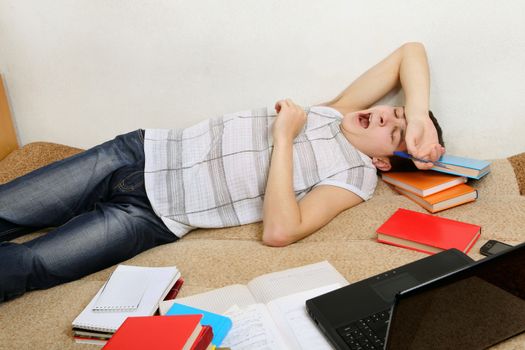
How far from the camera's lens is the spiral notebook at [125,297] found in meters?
1.00

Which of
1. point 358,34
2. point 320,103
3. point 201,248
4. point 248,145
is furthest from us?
point 320,103

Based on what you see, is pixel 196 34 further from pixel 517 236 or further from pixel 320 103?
pixel 517 236

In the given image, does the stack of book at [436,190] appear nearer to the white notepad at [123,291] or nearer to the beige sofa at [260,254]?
the beige sofa at [260,254]

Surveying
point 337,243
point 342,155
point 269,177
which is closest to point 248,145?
point 269,177

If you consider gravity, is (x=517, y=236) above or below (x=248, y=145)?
below

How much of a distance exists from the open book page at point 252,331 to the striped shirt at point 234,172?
0.50 metres

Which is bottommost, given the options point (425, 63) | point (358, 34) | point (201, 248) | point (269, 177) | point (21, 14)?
point (201, 248)

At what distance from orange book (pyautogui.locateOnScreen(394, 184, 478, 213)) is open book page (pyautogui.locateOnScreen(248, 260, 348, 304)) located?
45cm

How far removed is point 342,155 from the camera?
1.51m

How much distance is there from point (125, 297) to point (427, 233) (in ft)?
2.56

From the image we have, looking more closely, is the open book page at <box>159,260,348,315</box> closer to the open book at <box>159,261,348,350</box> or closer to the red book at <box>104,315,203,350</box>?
the open book at <box>159,261,348,350</box>

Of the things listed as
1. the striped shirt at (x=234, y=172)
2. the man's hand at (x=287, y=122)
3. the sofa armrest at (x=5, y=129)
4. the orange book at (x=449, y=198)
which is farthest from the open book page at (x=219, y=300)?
the sofa armrest at (x=5, y=129)

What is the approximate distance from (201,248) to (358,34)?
3.15 ft

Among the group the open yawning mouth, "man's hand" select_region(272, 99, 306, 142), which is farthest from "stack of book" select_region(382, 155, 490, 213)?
"man's hand" select_region(272, 99, 306, 142)
